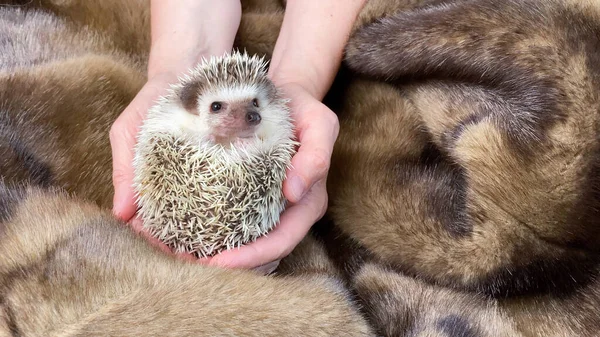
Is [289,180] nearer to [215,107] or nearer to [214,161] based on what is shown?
[214,161]

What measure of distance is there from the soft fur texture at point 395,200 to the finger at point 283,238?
0.19 ft

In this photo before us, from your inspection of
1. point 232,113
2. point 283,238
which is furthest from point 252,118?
point 283,238

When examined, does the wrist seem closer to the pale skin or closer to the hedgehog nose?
the pale skin

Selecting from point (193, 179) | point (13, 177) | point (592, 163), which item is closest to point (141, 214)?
point (193, 179)

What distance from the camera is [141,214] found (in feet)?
3.57

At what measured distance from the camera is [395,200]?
117 centimetres

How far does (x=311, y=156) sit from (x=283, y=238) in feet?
0.58

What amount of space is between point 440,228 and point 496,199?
13 cm

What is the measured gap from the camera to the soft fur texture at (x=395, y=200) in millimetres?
876

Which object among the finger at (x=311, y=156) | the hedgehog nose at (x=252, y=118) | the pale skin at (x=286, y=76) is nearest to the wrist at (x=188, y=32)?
the pale skin at (x=286, y=76)

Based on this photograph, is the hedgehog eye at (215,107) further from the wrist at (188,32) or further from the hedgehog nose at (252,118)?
the wrist at (188,32)

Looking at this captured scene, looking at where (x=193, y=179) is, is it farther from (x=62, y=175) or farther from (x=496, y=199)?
(x=496, y=199)

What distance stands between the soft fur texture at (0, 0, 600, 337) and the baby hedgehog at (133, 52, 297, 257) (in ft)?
0.30

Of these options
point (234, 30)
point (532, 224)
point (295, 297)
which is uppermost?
point (234, 30)
